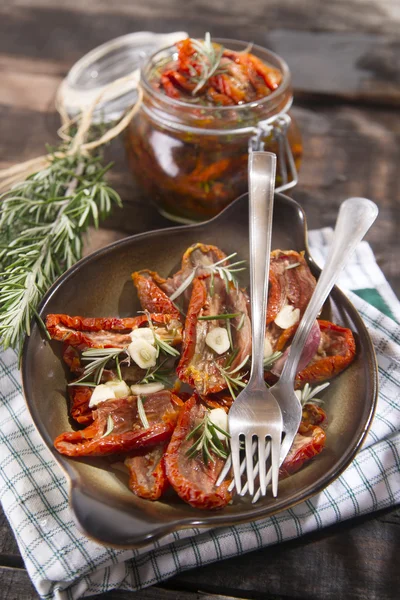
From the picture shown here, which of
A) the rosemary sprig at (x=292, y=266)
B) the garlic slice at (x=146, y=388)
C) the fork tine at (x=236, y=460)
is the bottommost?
the garlic slice at (x=146, y=388)

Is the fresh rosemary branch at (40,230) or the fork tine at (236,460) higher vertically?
the fresh rosemary branch at (40,230)

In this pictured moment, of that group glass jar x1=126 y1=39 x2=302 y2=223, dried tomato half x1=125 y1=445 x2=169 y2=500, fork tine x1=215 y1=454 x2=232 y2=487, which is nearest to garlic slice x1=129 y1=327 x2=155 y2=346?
dried tomato half x1=125 y1=445 x2=169 y2=500

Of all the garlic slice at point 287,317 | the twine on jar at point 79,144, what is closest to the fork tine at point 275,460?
the garlic slice at point 287,317

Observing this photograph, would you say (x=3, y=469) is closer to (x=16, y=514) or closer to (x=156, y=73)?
(x=16, y=514)

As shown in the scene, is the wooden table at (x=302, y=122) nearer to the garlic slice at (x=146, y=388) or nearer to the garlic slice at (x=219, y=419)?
the garlic slice at (x=219, y=419)

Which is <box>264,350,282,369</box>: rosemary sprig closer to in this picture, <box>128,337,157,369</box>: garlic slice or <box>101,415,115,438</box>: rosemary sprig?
<box>128,337,157,369</box>: garlic slice

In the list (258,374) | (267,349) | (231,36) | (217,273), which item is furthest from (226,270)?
(231,36)

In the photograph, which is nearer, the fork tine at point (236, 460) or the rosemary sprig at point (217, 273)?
the fork tine at point (236, 460)
